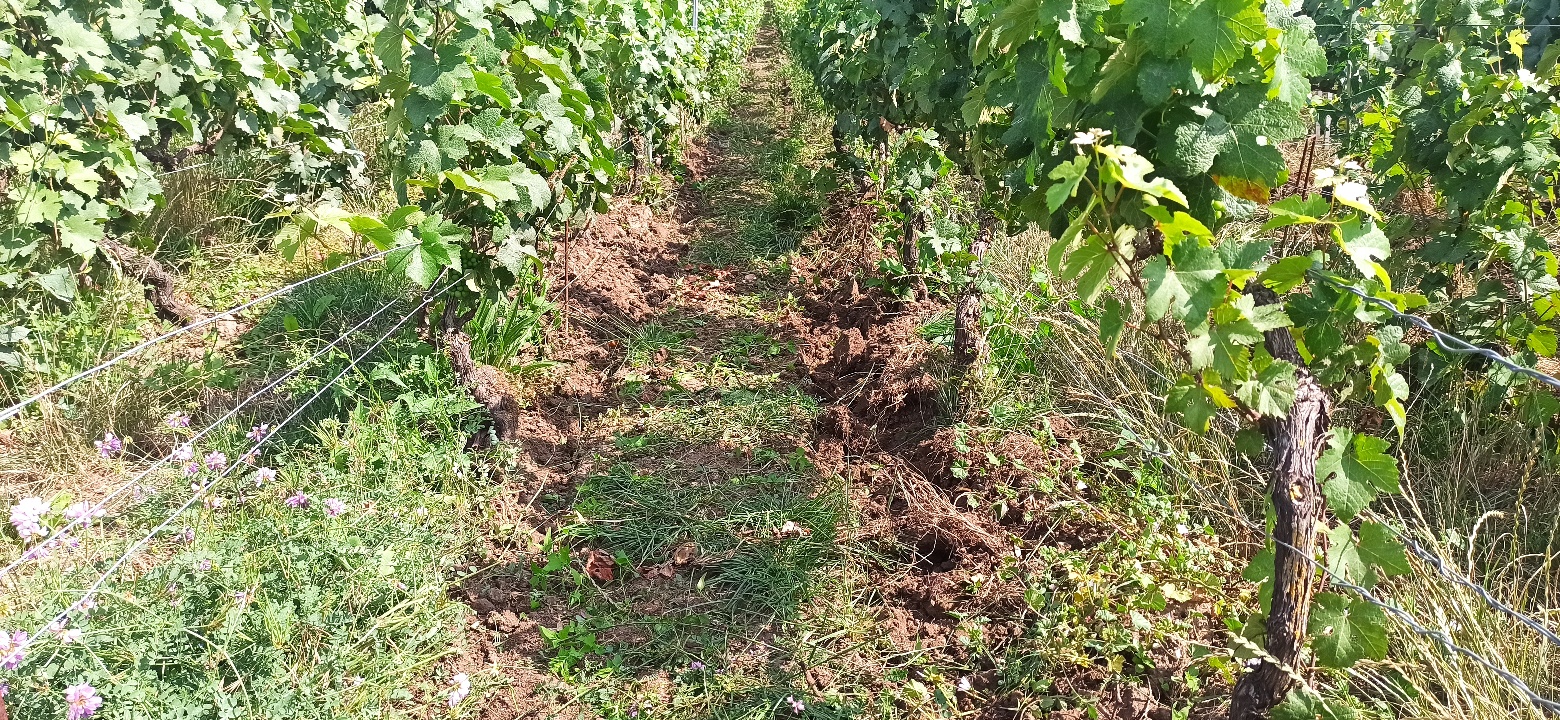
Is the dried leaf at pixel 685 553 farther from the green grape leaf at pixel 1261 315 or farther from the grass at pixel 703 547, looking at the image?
the green grape leaf at pixel 1261 315

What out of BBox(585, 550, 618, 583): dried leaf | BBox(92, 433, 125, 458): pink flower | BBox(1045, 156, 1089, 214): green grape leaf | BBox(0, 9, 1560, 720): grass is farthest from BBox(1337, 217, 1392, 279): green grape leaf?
BBox(92, 433, 125, 458): pink flower

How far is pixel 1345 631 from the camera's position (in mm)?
1741

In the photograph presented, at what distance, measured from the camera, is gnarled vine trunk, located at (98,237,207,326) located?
13.9 feet

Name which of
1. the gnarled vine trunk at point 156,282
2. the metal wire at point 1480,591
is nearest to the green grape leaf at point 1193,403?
the metal wire at point 1480,591

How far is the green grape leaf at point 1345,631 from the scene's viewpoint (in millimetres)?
1701

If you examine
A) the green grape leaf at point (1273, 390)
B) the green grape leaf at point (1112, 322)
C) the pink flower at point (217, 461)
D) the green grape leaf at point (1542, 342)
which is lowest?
the pink flower at point (217, 461)

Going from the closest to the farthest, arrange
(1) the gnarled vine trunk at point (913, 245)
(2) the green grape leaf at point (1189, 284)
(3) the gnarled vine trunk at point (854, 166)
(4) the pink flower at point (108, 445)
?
(2) the green grape leaf at point (1189, 284)
(4) the pink flower at point (108, 445)
(1) the gnarled vine trunk at point (913, 245)
(3) the gnarled vine trunk at point (854, 166)

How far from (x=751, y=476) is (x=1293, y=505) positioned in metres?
1.97

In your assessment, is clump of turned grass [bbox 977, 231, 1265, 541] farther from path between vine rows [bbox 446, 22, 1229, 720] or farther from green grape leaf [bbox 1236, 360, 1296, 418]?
green grape leaf [bbox 1236, 360, 1296, 418]

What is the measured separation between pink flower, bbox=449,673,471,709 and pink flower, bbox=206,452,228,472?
122 centimetres

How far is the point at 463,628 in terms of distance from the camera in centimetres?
267

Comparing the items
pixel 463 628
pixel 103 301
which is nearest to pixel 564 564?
pixel 463 628

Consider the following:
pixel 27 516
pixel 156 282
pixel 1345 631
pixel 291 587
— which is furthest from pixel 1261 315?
pixel 156 282

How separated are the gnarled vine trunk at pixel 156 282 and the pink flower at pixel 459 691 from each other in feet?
9.09
